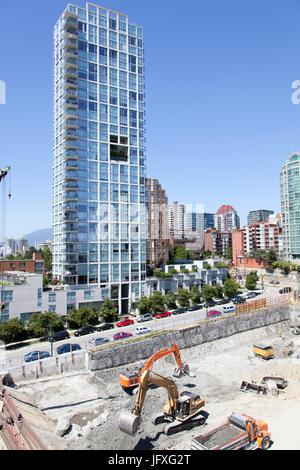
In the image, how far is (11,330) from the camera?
42.1 meters

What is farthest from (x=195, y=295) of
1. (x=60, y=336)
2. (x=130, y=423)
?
(x=130, y=423)

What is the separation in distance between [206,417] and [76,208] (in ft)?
133

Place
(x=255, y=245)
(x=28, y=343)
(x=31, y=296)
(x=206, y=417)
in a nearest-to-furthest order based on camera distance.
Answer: (x=206, y=417)
(x=28, y=343)
(x=31, y=296)
(x=255, y=245)

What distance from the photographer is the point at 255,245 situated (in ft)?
439

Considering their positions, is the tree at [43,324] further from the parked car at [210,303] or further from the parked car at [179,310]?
the parked car at [210,303]

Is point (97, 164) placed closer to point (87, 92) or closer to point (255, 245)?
point (87, 92)

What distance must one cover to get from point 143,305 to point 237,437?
35845 millimetres

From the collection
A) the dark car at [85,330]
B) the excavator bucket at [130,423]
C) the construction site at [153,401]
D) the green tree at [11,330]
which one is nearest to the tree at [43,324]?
the green tree at [11,330]

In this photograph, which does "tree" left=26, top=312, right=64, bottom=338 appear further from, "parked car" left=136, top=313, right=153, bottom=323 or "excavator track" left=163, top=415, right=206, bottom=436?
"excavator track" left=163, top=415, right=206, bottom=436

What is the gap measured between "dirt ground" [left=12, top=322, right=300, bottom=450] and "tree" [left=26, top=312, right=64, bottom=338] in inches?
554

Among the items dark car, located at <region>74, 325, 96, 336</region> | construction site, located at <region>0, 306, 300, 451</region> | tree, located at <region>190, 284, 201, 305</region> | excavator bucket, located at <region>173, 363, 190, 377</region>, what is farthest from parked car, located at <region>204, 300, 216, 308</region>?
excavator bucket, located at <region>173, 363, 190, 377</region>

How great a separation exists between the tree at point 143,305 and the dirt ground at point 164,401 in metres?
15.4

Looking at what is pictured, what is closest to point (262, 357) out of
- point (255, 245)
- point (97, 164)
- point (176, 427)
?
point (176, 427)

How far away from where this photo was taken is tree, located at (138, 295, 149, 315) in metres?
55.0
